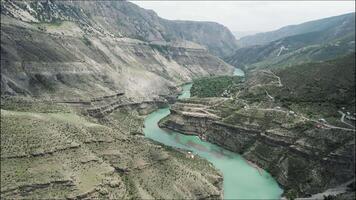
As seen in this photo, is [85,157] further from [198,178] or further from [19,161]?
[198,178]

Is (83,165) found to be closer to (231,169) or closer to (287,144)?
(231,169)

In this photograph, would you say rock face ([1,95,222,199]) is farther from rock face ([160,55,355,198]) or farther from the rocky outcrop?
rock face ([160,55,355,198])

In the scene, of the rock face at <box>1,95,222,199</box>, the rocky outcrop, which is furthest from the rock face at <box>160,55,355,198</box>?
the rock face at <box>1,95,222,199</box>

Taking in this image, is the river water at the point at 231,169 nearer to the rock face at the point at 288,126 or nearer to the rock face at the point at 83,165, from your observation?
the rock face at the point at 288,126

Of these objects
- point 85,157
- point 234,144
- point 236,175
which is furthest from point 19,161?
point 234,144

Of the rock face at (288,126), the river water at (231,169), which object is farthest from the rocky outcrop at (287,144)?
the river water at (231,169)
